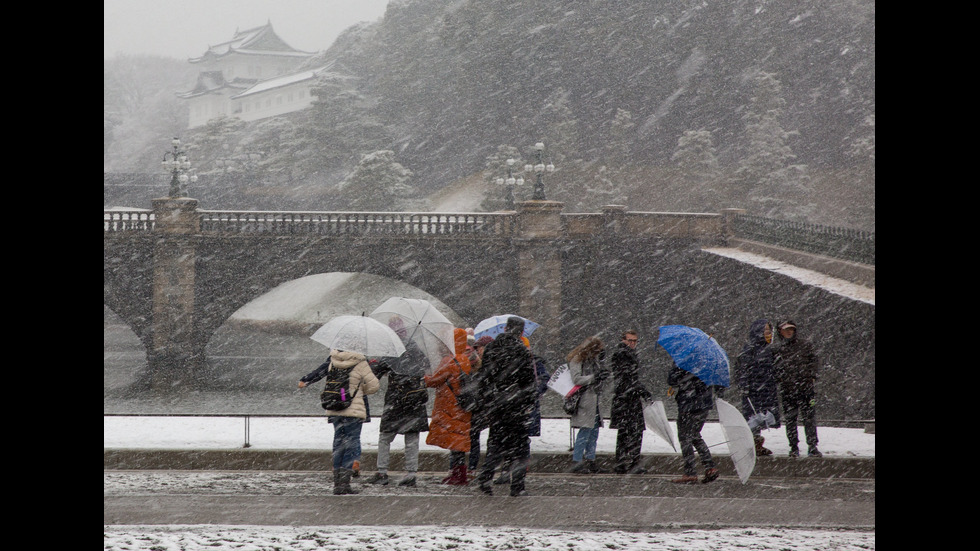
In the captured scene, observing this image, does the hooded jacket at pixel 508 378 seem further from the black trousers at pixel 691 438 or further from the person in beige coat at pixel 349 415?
the black trousers at pixel 691 438

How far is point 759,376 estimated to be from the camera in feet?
32.3

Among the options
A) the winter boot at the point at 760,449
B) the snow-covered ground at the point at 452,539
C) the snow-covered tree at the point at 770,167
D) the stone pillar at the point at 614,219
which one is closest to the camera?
the snow-covered ground at the point at 452,539

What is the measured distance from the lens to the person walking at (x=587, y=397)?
8977 mm

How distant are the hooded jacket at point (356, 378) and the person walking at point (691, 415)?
2850 mm

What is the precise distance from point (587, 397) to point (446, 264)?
2206cm

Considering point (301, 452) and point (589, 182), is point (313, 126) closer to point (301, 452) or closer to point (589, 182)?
point (589, 182)

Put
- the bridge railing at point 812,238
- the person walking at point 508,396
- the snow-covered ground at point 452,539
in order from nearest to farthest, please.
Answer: the snow-covered ground at point 452,539 < the person walking at point 508,396 < the bridge railing at point 812,238

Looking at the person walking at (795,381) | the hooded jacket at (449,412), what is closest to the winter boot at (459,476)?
the hooded jacket at (449,412)

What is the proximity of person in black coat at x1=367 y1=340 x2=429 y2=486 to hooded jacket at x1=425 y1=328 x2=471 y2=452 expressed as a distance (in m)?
0.14

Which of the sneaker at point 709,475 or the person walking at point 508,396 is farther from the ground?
the person walking at point 508,396

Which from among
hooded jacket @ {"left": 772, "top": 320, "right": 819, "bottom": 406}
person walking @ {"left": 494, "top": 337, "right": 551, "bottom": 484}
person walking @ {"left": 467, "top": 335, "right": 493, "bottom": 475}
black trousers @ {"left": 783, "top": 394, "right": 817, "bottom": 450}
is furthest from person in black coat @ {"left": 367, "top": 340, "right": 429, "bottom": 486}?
hooded jacket @ {"left": 772, "top": 320, "right": 819, "bottom": 406}

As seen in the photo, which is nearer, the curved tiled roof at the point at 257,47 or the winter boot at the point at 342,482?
the winter boot at the point at 342,482

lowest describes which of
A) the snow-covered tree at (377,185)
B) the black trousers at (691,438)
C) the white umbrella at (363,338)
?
the black trousers at (691,438)
